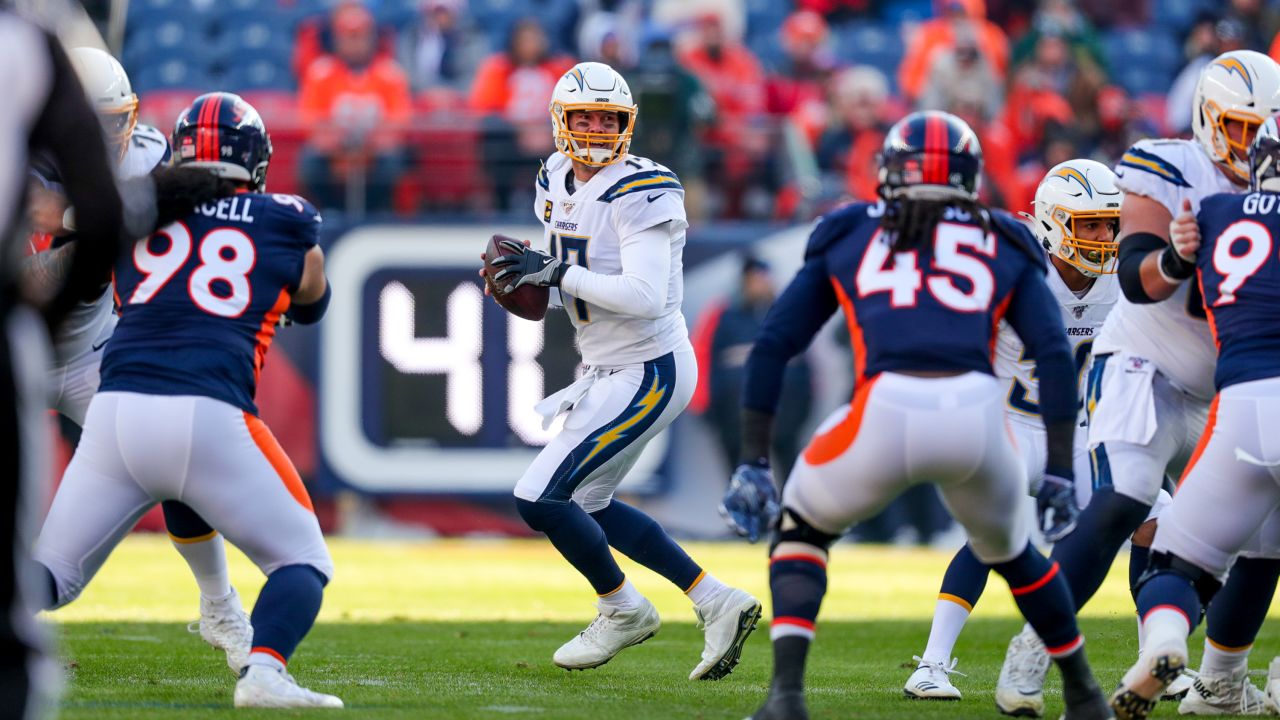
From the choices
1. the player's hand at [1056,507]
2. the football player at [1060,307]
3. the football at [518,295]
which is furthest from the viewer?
the football at [518,295]

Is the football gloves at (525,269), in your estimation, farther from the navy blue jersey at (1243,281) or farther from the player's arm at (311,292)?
the navy blue jersey at (1243,281)

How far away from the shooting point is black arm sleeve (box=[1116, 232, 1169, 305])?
5.11 meters

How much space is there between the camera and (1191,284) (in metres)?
5.13

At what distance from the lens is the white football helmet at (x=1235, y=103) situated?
5195 mm

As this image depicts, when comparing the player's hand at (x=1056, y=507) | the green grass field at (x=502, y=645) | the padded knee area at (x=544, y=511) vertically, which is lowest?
the green grass field at (x=502, y=645)

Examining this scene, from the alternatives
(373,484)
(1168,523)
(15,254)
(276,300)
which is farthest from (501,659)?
(373,484)

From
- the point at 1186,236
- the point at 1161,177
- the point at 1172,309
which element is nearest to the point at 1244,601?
the point at 1172,309

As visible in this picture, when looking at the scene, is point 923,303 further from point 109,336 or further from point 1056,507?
A: point 109,336

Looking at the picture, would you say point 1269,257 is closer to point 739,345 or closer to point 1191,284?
point 1191,284

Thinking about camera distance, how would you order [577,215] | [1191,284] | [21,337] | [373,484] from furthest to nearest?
[373,484] → [577,215] → [1191,284] → [21,337]

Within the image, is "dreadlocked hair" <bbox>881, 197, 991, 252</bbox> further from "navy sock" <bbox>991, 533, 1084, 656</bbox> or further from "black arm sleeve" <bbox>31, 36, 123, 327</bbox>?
"black arm sleeve" <bbox>31, 36, 123, 327</bbox>

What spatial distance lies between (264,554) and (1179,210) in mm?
2868

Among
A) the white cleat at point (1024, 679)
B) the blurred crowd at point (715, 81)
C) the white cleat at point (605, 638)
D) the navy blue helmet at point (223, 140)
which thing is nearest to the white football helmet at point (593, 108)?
the navy blue helmet at point (223, 140)

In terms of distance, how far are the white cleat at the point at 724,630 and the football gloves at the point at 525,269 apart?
50.6 inches
